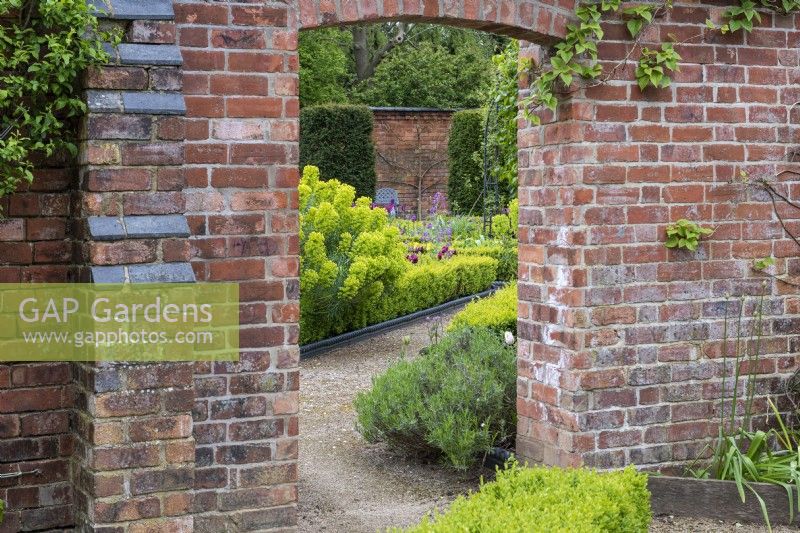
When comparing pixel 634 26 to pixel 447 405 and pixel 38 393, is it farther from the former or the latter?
pixel 38 393

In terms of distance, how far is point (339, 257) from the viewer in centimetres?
896

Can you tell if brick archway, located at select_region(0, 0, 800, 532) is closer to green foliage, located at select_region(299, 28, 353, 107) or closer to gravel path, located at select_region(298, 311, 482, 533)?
gravel path, located at select_region(298, 311, 482, 533)

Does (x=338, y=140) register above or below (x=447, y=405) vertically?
above

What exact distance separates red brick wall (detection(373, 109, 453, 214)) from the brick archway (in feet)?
52.8

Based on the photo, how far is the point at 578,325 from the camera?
15.0 ft

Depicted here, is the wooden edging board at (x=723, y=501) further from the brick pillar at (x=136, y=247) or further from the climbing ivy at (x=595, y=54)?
the brick pillar at (x=136, y=247)

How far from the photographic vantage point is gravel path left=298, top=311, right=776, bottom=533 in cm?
466

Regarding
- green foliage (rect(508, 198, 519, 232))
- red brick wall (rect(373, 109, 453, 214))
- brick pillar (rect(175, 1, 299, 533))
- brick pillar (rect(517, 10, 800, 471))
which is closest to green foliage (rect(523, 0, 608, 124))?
brick pillar (rect(517, 10, 800, 471))

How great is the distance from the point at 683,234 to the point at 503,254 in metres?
7.54

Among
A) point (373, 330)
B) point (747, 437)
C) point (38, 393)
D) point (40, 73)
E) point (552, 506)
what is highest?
point (40, 73)

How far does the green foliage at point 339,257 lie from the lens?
28.2 ft

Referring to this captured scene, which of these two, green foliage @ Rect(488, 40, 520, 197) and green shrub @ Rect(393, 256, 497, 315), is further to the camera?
green shrub @ Rect(393, 256, 497, 315)

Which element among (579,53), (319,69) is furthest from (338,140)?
(579,53)

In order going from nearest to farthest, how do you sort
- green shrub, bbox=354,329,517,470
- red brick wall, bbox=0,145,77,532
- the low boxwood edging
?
red brick wall, bbox=0,145,77,532 → green shrub, bbox=354,329,517,470 → the low boxwood edging
